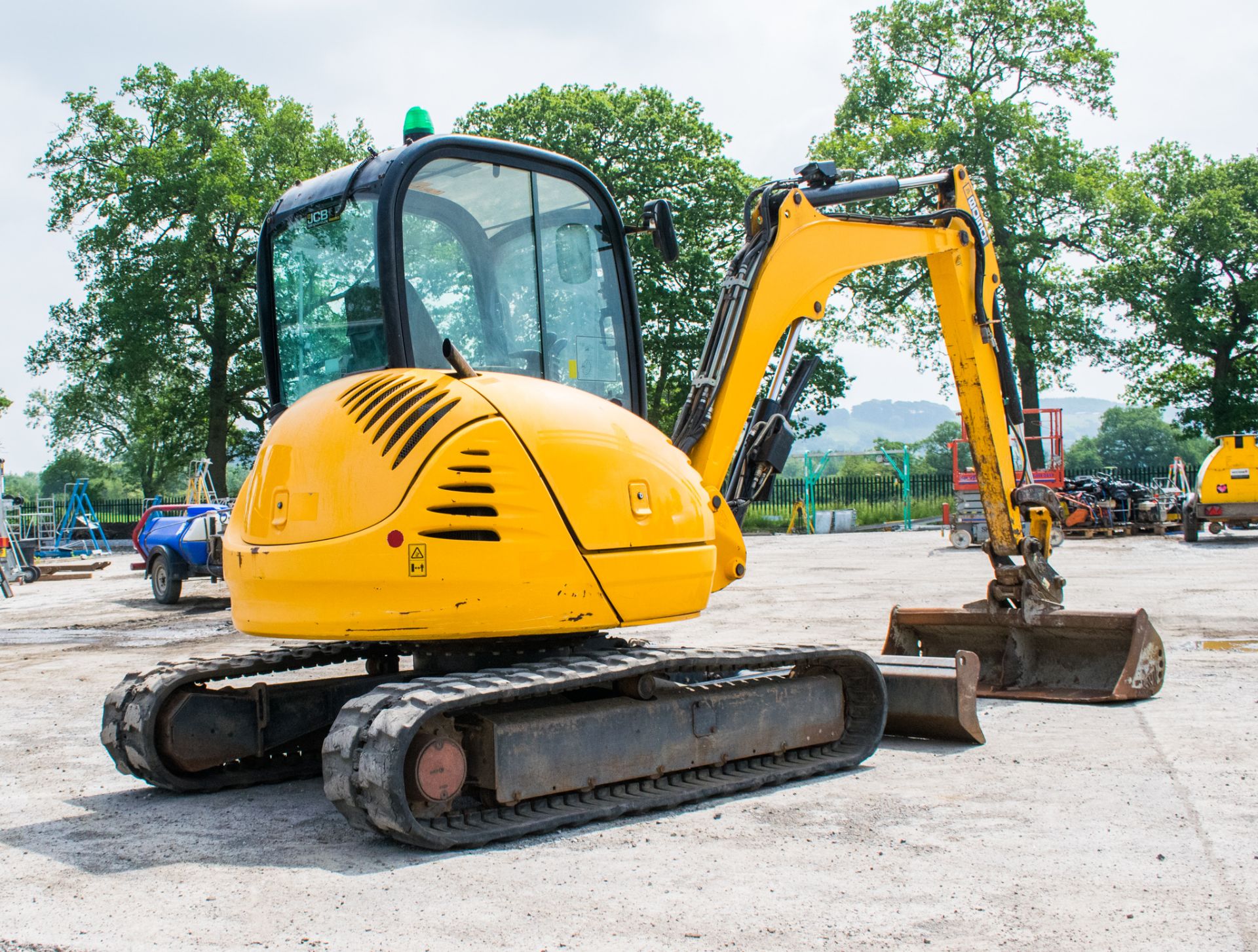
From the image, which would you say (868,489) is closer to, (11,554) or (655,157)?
(655,157)

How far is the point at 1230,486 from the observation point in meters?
23.4

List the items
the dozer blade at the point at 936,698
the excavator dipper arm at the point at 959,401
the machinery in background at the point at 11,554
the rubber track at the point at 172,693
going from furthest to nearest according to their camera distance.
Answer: the machinery in background at the point at 11,554 < the excavator dipper arm at the point at 959,401 < the dozer blade at the point at 936,698 < the rubber track at the point at 172,693

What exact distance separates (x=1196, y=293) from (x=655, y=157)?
20.0 meters

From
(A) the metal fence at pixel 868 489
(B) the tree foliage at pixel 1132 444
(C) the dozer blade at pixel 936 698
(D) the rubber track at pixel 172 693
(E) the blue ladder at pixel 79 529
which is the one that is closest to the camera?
(D) the rubber track at pixel 172 693

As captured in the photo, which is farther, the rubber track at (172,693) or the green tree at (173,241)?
the green tree at (173,241)

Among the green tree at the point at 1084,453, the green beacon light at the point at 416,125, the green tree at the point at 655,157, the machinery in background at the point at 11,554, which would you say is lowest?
the machinery in background at the point at 11,554

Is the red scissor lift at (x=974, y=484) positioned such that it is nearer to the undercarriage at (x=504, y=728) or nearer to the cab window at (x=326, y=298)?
the undercarriage at (x=504, y=728)

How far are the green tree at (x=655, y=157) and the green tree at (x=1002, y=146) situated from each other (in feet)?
13.6

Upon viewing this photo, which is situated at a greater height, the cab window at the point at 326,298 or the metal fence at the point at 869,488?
the cab window at the point at 326,298

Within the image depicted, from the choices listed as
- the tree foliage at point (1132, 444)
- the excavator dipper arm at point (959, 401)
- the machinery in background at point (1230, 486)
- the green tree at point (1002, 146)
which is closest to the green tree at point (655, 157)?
the green tree at point (1002, 146)

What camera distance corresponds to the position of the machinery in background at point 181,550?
56.2 ft

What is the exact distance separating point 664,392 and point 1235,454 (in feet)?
60.6

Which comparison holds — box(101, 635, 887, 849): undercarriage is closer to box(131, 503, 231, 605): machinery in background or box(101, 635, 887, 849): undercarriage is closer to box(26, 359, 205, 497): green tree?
box(131, 503, 231, 605): machinery in background

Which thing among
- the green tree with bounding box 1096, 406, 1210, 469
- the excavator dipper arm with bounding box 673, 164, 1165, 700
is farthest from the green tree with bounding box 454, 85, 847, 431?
the green tree with bounding box 1096, 406, 1210, 469
